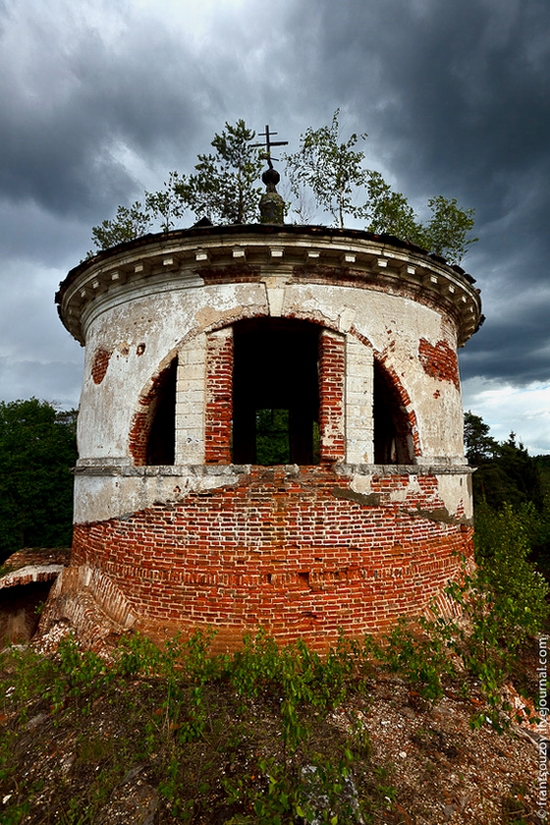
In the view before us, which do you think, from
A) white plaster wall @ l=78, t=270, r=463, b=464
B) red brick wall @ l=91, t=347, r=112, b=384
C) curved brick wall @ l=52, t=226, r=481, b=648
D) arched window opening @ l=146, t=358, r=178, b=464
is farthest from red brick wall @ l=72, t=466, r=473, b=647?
arched window opening @ l=146, t=358, r=178, b=464

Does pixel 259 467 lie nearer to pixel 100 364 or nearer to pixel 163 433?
pixel 100 364

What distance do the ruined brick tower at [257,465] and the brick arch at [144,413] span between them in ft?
0.07

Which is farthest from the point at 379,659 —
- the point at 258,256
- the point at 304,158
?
the point at 304,158

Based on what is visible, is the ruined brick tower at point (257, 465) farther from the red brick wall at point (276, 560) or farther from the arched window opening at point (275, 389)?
the arched window opening at point (275, 389)

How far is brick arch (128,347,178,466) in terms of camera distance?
20.6ft

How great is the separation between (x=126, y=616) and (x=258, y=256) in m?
5.22

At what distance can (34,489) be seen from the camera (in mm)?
22125

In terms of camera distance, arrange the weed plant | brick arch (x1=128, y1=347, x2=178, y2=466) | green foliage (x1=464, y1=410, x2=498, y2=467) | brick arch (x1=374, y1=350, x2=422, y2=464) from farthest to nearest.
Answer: green foliage (x1=464, y1=410, x2=498, y2=467) → brick arch (x1=374, y1=350, x2=422, y2=464) → brick arch (x1=128, y1=347, x2=178, y2=466) → the weed plant

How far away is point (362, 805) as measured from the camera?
321 cm

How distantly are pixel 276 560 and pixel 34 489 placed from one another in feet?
68.0

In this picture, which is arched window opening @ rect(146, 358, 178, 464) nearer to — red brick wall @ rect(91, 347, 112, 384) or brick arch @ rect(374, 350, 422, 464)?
red brick wall @ rect(91, 347, 112, 384)

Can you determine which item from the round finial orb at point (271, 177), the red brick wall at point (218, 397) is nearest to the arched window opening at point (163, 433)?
the red brick wall at point (218, 397)

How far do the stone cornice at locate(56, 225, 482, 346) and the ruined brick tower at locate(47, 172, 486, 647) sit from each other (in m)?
0.02

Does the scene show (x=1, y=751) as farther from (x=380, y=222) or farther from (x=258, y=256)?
(x=380, y=222)
